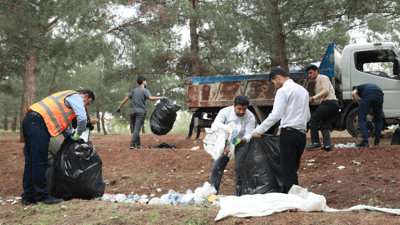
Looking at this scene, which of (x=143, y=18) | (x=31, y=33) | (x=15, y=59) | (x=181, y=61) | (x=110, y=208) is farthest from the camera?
(x=181, y=61)

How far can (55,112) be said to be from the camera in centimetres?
381

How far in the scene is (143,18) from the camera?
1280 centimetres

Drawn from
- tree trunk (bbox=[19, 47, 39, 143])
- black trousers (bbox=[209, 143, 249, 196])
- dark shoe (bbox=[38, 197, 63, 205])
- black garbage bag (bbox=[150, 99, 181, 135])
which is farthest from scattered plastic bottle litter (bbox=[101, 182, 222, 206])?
tree trunk (bbox=[19, 47, 39, 143])

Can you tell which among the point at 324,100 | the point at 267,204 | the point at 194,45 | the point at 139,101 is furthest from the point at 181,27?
the point at 267,204

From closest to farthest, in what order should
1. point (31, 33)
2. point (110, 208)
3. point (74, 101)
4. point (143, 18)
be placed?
point (110, 208), point (74, 101), point (31, 33), point (143, 18)

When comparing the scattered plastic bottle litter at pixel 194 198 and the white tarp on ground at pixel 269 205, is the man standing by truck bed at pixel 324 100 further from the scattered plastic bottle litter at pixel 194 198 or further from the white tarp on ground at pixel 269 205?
the white tarp on ground at pixel 269 205

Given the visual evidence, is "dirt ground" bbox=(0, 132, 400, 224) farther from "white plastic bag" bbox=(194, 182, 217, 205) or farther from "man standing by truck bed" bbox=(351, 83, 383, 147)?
"white plastic bag" bbox=(194, 182, 217, 205)

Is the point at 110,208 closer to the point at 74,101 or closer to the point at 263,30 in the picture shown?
the point at 74,101

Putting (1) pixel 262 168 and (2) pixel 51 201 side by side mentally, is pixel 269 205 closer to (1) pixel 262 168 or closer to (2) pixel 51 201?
(1) pixel 262 168

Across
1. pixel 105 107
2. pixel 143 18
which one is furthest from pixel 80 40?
pixel 105 107

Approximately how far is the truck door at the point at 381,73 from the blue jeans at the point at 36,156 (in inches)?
271

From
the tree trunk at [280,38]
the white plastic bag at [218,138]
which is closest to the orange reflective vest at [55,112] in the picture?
the white plastic bag at [218,138]

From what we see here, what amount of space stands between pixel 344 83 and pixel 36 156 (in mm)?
6940

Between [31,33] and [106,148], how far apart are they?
314cm
